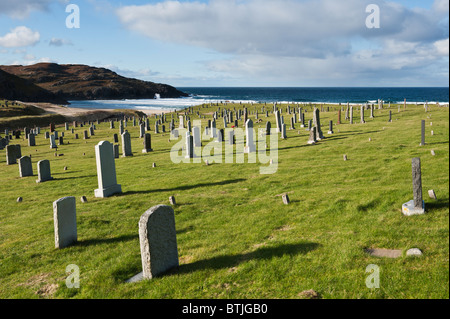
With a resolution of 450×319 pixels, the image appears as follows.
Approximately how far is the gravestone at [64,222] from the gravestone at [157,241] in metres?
3.20

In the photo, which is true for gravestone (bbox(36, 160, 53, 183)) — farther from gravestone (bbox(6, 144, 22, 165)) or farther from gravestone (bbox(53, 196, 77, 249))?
gravestone (bbox(53, 196, 77, 249))

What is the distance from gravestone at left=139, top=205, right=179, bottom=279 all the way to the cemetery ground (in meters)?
0.27

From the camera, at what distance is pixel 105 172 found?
13.9m

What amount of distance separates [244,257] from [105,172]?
29.0 ft

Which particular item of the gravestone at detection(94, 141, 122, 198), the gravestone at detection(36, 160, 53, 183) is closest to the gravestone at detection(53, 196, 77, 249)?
the gravestone at detection(94, 141, 122, 198)

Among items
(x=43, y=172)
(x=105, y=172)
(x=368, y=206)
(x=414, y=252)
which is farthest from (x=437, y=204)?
(x=43, y=172)

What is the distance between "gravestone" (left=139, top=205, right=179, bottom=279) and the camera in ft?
21.3

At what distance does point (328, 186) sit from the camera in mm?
12000

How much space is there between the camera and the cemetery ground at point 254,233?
5.84m

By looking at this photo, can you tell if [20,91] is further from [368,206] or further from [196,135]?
[368,206]

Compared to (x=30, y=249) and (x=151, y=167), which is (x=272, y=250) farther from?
(x=151, y=167)

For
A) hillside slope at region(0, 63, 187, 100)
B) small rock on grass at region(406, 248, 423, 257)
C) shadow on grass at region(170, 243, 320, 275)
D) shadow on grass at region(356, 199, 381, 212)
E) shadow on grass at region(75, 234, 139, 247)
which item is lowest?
shadow on grass at region(75, 234, 139, 247)
